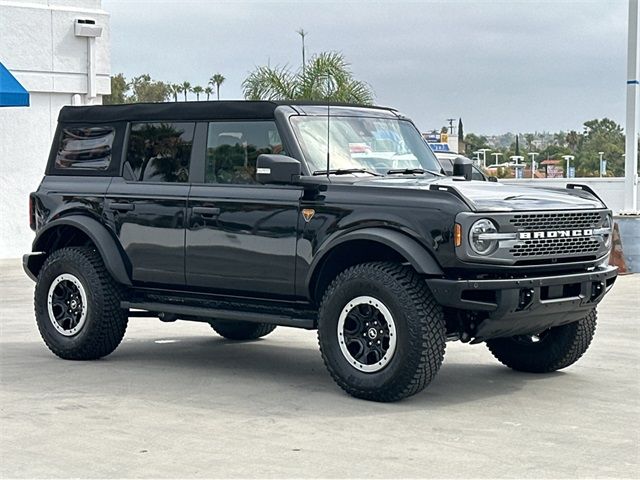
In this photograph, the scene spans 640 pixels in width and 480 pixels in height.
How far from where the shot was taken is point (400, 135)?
9297 millimetres

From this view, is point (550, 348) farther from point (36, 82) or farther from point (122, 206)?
point (36, 82)

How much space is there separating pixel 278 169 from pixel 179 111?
1446mm

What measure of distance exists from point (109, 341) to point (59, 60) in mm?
12128

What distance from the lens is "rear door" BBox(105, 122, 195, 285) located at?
29.5 ft

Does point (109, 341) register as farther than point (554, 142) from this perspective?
No

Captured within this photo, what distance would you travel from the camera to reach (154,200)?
29.9 feet

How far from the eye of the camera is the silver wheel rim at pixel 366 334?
7746 millimetres

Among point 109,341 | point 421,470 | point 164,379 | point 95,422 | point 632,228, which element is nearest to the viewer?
point 421,470

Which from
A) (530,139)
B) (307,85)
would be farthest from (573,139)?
(307,85)

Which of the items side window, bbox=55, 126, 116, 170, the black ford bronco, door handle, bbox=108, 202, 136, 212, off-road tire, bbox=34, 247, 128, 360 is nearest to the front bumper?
the black ford bronco

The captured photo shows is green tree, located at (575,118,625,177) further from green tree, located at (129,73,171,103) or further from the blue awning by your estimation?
the blue awning

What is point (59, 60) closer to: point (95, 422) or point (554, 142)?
point (95, 422)

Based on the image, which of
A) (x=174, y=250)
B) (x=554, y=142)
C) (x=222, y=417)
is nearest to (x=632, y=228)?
(x=174, y=250)

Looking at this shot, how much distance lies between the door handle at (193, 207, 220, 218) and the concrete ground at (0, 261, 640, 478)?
1155 mm
